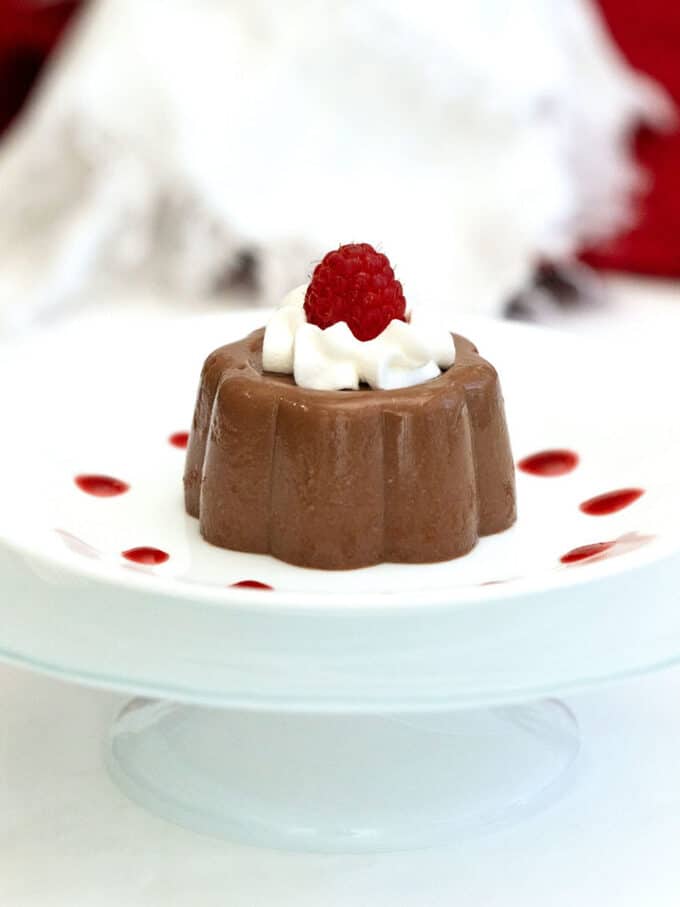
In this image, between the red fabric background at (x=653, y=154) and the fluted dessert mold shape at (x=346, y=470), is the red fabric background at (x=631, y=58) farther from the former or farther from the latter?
the fluted dessert mold shape at (x=346, y=470)

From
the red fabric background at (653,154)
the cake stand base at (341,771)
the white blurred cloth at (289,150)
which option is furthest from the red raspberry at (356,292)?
the red fabric background at (653,154)

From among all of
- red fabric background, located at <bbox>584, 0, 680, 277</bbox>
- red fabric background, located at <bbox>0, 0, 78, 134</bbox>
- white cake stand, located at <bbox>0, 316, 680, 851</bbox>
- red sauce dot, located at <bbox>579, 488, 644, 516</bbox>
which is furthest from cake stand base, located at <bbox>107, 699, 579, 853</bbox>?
red fabric background, located at <bbox>0, 0, 78, 134</bbox>

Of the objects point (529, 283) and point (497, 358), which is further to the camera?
point (529, 283)

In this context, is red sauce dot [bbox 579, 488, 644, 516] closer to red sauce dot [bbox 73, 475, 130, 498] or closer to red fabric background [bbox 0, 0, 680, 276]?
red sauce dot [bbox 73, 475, 130, 498]

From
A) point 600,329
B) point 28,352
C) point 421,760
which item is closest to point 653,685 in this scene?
point 421,760

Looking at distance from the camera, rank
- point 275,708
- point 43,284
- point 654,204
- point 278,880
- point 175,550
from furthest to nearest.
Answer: point 654,204 → point 43,284 → point 175,550 → point 278,880 → point 275,708

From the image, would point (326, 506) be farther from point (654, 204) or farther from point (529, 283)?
point (654, 204)

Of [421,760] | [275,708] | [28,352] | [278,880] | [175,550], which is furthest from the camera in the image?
[28,352]
